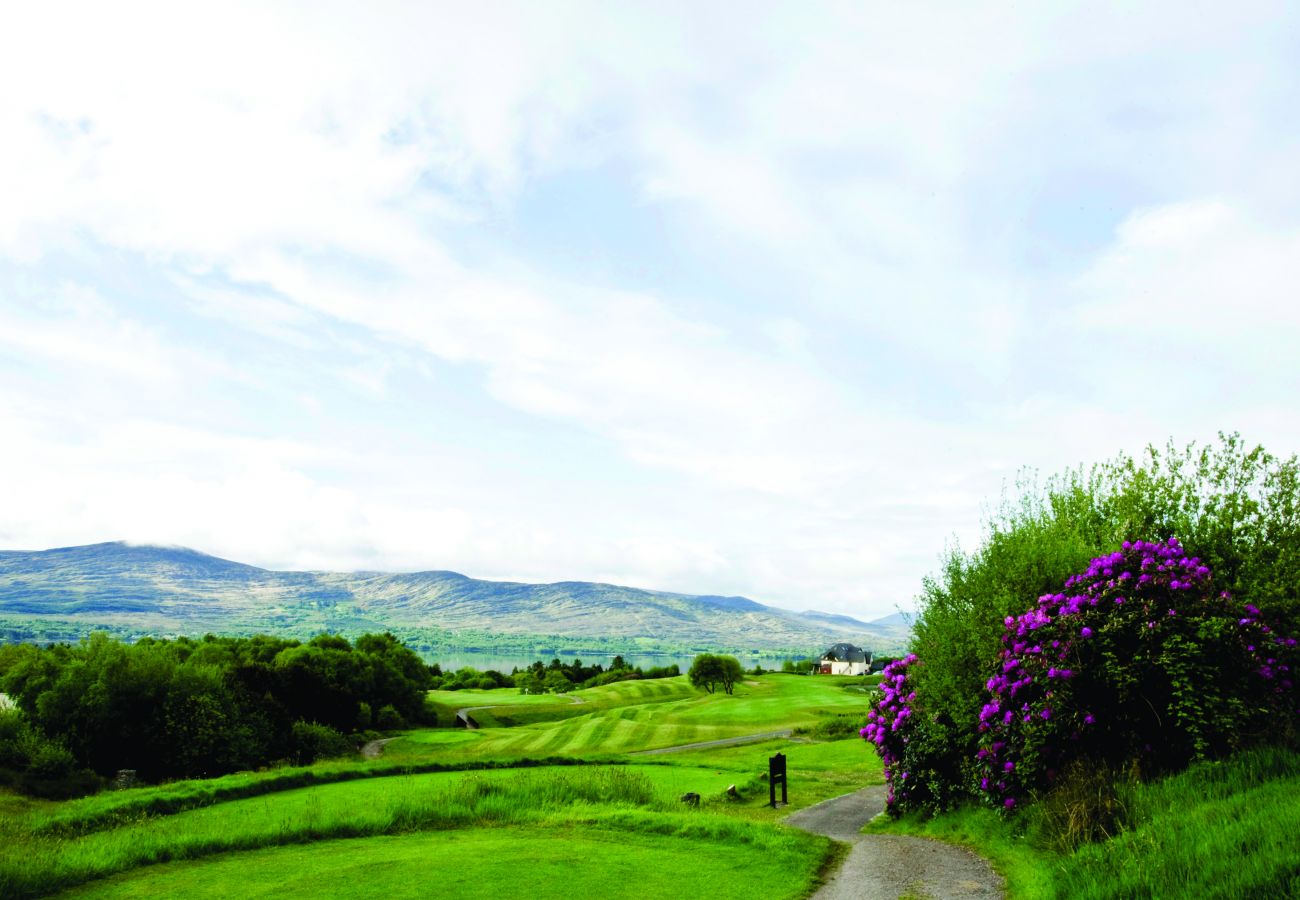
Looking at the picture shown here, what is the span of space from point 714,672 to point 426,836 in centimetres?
10072

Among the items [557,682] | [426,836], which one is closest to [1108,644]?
[426,836]

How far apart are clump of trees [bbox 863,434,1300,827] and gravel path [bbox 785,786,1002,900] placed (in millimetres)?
2147

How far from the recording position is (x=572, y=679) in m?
153

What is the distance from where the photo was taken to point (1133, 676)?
15.8 meters

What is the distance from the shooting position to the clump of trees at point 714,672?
116 m

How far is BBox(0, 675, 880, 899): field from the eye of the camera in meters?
14.4

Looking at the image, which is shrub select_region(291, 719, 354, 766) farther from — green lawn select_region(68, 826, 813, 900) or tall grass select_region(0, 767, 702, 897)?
green lawn select_region(68, 826, 813, 900)

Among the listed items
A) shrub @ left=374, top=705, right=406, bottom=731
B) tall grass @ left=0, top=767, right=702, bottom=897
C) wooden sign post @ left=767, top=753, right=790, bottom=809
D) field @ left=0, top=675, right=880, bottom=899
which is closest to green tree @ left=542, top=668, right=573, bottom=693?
shrub @ left=374, top=705, right=406, bottom=731

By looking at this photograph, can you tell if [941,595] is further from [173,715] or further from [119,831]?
[173,715]

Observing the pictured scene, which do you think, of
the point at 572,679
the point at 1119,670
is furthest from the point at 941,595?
the point at 572,679

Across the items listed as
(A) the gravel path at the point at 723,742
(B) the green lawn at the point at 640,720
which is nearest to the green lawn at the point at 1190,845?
(B) the green lawn at the point at 640,720

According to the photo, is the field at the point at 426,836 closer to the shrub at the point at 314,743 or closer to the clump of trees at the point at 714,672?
the shrub at the point at 314,743

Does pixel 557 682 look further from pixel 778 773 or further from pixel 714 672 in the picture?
pixel 778 773

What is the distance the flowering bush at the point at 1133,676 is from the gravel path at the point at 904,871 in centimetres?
216
